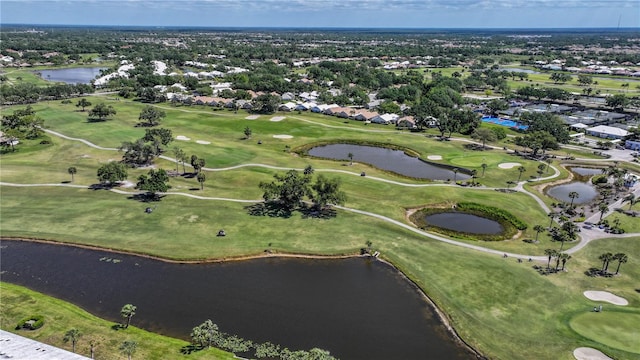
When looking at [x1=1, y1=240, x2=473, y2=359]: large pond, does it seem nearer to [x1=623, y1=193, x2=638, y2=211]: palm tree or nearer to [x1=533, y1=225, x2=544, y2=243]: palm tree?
[x1=533, y1=225, x2=544, y2=243]: palm tree

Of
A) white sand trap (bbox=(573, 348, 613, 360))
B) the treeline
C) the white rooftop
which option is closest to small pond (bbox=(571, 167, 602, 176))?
white sand trap (bbox=(573, 348, 613, 360))

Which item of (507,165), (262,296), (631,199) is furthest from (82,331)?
(507,165)

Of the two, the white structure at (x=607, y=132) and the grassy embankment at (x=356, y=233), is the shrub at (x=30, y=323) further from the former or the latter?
the white structure at (x=607, y=132)

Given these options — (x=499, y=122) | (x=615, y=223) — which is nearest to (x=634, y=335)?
(x=615, y=223)

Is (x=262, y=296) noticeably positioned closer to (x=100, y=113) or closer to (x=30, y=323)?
(x=30, y=323)

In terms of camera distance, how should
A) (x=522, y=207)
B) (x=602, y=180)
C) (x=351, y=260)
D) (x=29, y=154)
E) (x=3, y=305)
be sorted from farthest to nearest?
(x=29, y=154) → (x=602, y=180) → (x=522, y=207) → (x=351, y=260) → (x=3, y=305)

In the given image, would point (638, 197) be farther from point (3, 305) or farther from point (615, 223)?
point (3, 305)
